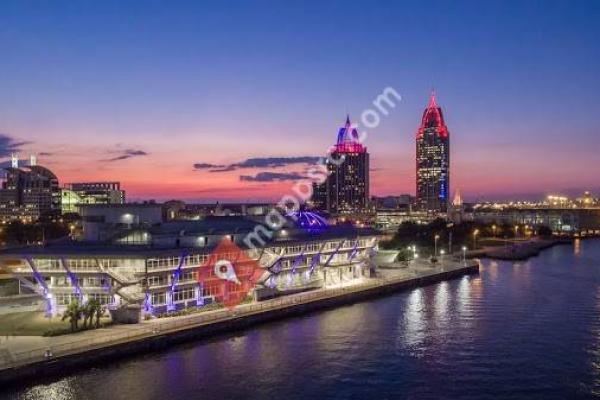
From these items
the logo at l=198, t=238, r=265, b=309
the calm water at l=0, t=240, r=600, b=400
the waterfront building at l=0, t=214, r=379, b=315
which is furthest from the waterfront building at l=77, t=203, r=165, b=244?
the calm water at l=0, t=240, r=600, b=400

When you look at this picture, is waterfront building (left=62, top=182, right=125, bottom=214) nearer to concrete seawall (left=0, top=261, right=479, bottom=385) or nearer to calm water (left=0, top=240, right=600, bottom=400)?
concrete seawall (left=0, top=261, right=479, bottom=385)

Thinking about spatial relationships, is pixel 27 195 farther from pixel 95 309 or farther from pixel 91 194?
pixel 95 309

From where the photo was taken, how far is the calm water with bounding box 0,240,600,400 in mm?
24688

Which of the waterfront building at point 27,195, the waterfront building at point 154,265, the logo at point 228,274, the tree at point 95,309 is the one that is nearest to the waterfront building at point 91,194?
the waterfront building at point 27,195

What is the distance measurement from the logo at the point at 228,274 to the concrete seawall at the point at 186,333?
9.38ft

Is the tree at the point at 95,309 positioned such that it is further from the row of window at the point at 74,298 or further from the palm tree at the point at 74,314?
the row of window at the point at 74,298

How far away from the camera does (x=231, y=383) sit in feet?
83.9

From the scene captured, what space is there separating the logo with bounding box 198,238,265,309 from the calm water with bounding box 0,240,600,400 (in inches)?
177

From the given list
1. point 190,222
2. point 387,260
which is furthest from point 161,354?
point 387,260

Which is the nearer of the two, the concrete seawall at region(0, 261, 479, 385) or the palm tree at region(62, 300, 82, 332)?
the concrete seawall at region(0, 261, 479, 385)

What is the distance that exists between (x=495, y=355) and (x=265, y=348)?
11.6m

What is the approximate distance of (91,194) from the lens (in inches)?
6481

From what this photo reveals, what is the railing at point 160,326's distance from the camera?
25969 mm

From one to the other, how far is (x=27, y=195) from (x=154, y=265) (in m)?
133
